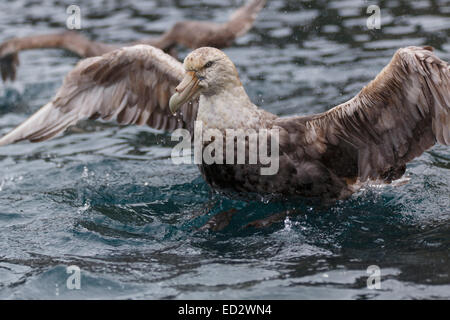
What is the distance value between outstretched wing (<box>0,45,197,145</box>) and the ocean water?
0.66 m

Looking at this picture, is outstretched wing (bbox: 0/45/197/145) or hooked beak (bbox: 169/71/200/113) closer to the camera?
hooked beak (bbox: 169/71/200/113)

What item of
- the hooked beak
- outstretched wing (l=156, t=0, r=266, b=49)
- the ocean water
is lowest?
the ocean water

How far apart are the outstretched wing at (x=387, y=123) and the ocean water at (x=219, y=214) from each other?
1.54 feet

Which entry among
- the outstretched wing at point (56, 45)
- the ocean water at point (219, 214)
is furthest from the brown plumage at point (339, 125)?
the outstretched wing at point (56, 45)

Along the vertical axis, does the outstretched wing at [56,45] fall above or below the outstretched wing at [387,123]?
above

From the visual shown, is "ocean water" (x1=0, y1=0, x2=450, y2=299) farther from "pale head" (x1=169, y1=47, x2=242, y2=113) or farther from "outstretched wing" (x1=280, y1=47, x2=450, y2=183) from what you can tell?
"pale head" (x1=169, y1=47, x2=242, y2=113)

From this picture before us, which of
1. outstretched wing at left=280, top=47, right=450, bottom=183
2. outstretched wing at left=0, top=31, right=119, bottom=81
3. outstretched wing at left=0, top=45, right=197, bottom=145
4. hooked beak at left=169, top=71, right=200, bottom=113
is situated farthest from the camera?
outstretched wing at left=0, top=31, right=119, bottom=81

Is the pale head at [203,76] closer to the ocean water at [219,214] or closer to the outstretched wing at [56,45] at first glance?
the ocean water at [219,214]

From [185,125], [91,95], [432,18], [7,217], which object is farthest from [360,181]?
[432,18]

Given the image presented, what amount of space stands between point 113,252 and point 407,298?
2.24m

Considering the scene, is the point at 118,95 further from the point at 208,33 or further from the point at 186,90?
the point at 208,33

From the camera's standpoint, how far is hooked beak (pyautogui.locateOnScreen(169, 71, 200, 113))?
5387mm

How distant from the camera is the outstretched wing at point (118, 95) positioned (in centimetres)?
647

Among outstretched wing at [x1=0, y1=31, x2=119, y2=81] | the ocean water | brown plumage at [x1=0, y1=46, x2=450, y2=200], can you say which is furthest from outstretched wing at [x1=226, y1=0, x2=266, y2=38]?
brown plumage at [x1=0, y1=46, x2=450, y2=200]
